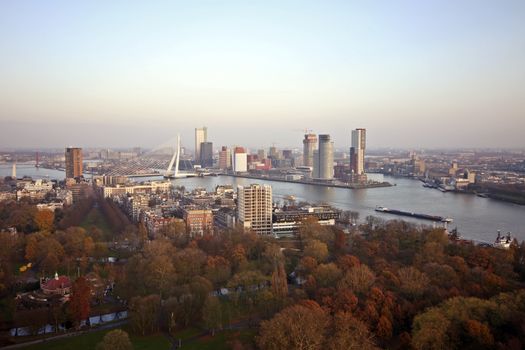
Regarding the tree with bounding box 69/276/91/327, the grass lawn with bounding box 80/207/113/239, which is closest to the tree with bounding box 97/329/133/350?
the tree with bounding box 69/276/91/327

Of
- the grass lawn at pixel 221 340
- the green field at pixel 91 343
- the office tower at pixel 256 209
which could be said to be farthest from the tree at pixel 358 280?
the office tower at pixel 256 209

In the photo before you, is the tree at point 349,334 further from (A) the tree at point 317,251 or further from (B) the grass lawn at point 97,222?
(B) the grass lawn at point 97,222

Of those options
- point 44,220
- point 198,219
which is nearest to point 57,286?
point 44,220

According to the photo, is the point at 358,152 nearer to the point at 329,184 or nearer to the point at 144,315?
the point at 329,184

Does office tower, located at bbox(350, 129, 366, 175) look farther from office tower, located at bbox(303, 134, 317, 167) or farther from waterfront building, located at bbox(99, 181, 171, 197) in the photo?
waterfront building, located at bbox(99, 181, 171, 197)

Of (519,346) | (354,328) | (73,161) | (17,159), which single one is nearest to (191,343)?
(354,328)

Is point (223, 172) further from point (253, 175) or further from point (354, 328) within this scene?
point (354, 328)
